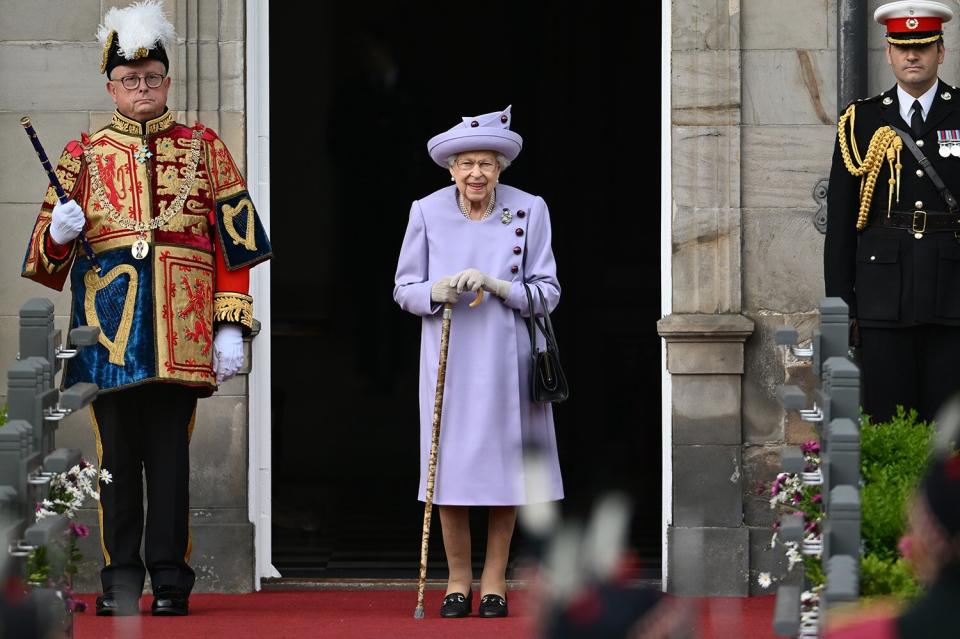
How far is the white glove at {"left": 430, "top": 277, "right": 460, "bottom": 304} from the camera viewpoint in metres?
6.80

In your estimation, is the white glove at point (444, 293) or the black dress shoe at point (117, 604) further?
the white glove at point (444, 293)

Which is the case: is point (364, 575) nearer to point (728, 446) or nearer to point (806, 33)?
point (728, 446)

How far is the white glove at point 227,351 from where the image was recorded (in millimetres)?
6801

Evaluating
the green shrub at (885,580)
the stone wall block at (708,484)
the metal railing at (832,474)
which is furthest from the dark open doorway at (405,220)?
the green shrub at (885,580)

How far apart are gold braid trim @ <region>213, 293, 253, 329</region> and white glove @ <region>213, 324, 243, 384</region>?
0.09 feet

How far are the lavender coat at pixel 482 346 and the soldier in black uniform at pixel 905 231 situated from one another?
1.08 meters

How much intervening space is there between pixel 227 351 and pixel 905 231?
2.39 metres

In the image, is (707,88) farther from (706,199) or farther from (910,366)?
(910,366)

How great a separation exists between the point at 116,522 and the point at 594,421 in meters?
6.70

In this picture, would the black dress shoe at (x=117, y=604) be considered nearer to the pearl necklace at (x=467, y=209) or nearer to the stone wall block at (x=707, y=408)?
the pearl necklace at (x=467, y=209)

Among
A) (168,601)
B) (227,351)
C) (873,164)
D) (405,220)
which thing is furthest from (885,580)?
(405,220)

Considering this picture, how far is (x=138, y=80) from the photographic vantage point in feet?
22.0

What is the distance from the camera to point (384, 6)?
608 inches

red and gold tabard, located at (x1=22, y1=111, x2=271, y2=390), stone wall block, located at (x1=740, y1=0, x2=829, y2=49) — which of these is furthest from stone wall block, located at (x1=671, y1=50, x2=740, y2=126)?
red and gold tabard, located at (x1=22, y1=111, x2=271, y2=390)
